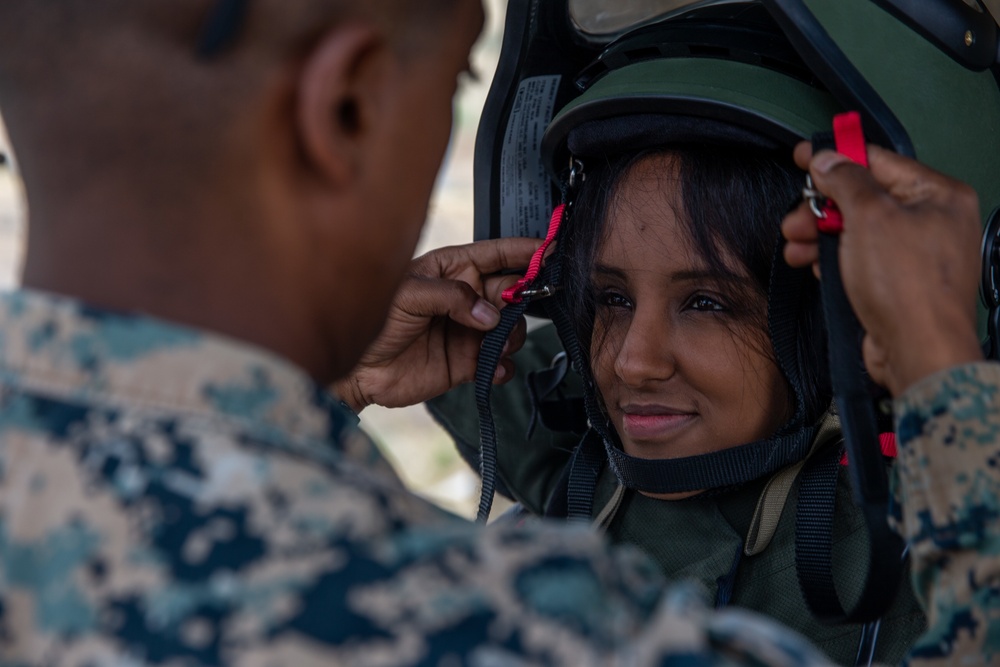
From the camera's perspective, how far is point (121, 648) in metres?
0.63

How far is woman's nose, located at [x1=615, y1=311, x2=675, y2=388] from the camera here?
1.55 metres

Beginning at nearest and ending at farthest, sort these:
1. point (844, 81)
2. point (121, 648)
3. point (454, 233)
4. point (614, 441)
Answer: point (121, 648), point (844, 81), point (614, 441), point (454, 233)

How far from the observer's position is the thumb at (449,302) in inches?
68.0

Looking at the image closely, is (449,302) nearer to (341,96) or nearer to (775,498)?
(775,498)

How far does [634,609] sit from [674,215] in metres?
0.97

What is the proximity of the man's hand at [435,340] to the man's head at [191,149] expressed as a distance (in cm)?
100

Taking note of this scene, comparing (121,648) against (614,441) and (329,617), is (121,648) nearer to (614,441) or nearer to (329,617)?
(329,617)

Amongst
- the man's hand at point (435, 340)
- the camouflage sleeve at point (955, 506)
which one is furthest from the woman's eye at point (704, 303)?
the camouflage sleeve at point (955, 506)

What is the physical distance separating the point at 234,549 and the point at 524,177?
130 centimetres

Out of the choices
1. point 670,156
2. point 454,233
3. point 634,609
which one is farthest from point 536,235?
point 454,233

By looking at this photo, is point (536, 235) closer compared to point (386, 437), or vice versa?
point (536, 235)

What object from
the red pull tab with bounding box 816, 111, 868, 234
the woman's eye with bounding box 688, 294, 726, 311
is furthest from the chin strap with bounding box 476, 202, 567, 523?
the red pull tab with bounding box 816, 111, 868, 234

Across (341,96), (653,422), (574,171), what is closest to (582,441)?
(653,422)

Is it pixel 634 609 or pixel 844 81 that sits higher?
pixel 844 81
